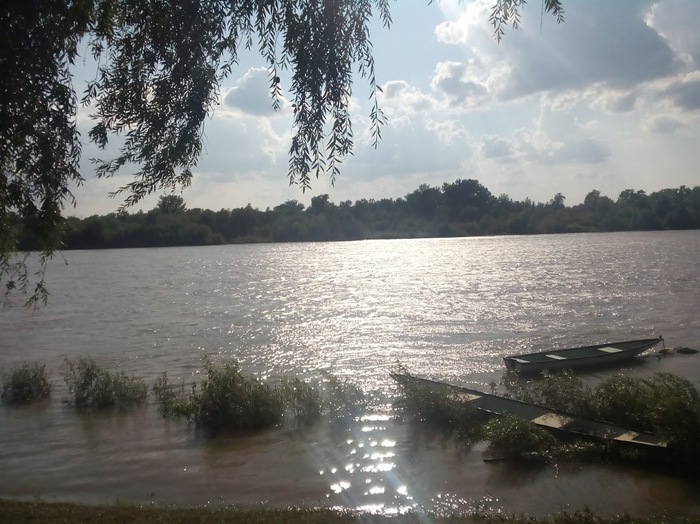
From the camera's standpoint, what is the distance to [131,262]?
90.0 meters

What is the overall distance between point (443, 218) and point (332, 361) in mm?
115934

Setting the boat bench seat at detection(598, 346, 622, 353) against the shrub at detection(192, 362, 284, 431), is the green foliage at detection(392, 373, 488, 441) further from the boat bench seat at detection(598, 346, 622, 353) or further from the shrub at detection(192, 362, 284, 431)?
the boat bench seat at detection(598, 346, 622, 353)

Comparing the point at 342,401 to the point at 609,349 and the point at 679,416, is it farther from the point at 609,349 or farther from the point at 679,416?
the point at 609,349

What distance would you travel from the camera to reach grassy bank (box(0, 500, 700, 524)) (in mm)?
7934

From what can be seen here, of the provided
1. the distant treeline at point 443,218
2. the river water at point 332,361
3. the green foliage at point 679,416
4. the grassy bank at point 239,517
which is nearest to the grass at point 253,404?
the river water at point 332,361

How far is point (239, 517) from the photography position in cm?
828

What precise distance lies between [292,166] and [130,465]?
23.3 feet

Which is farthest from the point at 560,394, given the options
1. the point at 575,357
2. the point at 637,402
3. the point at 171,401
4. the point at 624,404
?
the point at 171,401

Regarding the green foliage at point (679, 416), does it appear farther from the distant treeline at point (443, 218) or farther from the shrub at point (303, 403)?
the distant treeline at point (443, 218)

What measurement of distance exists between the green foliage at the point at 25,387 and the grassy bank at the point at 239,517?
8978mm

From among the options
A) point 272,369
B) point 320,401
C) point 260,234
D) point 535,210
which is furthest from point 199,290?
point 535,210

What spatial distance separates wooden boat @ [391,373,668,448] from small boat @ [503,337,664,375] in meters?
5.45

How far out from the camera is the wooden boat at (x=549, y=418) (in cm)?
1103

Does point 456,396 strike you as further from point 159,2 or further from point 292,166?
point 159,2
